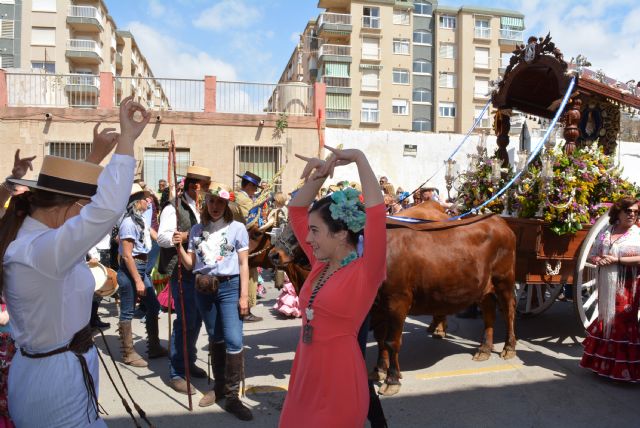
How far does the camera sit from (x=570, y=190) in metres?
5.91

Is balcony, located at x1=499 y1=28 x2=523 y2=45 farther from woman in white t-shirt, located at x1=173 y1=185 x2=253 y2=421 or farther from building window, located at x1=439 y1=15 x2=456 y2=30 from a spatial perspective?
woman in white t-shirt, located at x1=173 y1=185 x2=253 y2=421

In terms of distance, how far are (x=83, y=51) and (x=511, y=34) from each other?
4065 centimetres

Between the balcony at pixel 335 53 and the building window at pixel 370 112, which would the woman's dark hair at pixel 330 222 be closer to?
the building window at pixel 370 112

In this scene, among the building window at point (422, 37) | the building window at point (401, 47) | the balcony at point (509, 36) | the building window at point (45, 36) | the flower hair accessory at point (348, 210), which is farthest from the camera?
the balcony at point (509, 36)

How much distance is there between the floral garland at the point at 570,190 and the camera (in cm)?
593

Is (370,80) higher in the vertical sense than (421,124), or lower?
higher

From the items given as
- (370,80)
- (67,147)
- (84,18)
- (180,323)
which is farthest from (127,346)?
(84,18)

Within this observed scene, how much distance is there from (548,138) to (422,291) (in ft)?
8.39

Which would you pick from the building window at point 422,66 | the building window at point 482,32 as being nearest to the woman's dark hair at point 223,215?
the building window at point 422,66

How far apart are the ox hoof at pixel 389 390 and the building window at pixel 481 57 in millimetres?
51345

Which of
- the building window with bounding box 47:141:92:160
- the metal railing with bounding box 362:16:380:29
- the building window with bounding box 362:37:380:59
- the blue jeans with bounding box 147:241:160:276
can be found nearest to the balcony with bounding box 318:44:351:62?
the building window with bounding box 362:37:380:59

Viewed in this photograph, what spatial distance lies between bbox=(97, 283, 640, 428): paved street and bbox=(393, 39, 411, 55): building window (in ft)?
153

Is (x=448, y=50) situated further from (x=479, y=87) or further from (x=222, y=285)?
(x=222, y=285)

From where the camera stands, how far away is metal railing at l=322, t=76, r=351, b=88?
4669 cm
